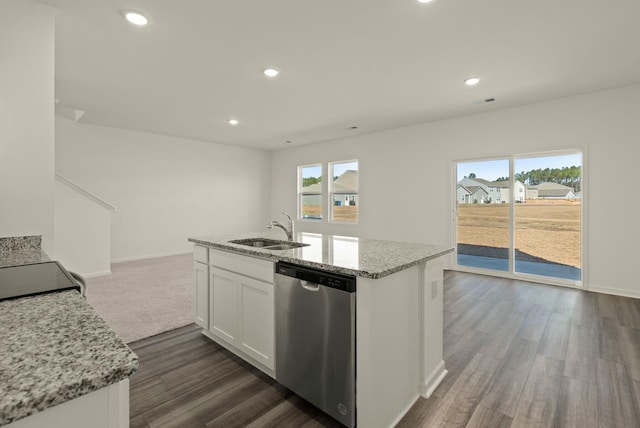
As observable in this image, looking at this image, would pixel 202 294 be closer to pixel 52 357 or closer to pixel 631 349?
pixel 52 357

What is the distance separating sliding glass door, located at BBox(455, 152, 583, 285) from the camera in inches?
168

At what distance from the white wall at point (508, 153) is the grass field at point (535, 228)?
37 centimetres

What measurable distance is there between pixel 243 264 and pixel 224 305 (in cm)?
47

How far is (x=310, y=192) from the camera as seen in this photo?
7637 mm

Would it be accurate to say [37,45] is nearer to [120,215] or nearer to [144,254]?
[120,215]

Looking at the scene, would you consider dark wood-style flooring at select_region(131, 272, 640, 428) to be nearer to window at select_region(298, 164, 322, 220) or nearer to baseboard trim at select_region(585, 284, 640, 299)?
baseboard trim at select_region(585, 284, 640, 299)

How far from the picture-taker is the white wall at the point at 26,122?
1921 millimetres

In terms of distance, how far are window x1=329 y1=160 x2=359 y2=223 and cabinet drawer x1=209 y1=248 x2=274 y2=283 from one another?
4.45m

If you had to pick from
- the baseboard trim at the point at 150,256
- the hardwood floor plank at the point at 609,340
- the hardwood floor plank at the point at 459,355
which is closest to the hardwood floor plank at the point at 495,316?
the hardwood floor plank at the point at 459,355

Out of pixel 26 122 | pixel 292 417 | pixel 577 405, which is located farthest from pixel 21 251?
pixel 577 405

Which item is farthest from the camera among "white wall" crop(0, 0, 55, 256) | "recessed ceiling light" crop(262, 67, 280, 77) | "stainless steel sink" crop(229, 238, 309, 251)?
"recessed ceiling light" crop(262, 67, 280, 77)

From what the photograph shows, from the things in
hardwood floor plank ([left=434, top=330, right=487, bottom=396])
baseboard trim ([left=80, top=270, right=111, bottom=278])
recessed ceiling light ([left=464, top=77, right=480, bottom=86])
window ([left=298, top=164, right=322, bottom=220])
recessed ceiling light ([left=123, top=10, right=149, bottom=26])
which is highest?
recessed ceiling light ([left=464, top=77, right=480, bottom=86])

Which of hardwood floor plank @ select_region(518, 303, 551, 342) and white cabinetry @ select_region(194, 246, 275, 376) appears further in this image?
hardwood floor plank @ select_region(518, 303, 551, 342)

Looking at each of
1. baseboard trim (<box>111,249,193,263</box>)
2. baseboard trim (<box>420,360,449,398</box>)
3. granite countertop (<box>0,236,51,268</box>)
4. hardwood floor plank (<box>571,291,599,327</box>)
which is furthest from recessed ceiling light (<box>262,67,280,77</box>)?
baseboard trim (<box>111,249,193,263</box>)
